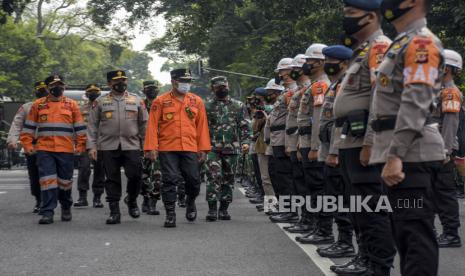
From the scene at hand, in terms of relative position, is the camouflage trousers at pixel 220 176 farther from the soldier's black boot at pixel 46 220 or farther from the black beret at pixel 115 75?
the soldier's black boot at pixel 46 220

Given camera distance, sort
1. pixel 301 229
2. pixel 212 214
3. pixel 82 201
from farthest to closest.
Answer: pixel 82 201, pixel 212 214, pixel 301 229

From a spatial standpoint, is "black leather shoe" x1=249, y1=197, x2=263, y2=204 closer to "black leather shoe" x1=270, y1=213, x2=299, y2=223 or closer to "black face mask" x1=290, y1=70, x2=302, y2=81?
"black leather shoe" x1=270, y1=213, x2=299, y2=223

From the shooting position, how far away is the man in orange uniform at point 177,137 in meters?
11.8

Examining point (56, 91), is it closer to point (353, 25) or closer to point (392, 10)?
point (353, 25)

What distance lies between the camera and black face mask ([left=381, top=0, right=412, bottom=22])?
543 cm

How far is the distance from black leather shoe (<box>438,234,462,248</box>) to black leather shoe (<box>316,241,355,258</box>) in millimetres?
1290

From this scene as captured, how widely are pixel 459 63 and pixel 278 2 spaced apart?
68.9 feet

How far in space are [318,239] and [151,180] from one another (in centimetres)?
486

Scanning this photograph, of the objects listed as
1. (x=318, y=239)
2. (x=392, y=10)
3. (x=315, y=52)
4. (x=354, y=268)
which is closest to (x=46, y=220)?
(x=318, y=239)

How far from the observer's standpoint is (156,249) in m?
9.34

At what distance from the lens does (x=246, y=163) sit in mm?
21734

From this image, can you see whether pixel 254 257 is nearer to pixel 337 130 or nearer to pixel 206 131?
pixel 337 130

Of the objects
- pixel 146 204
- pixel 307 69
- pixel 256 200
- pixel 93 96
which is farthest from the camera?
pixel 256 200

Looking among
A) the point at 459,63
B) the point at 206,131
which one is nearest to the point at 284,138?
the point at 206,131
